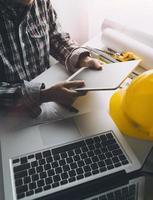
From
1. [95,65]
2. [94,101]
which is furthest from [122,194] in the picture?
[95,65]

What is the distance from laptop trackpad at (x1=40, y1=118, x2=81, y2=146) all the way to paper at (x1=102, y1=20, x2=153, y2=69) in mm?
380

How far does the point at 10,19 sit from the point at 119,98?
1.53 feet

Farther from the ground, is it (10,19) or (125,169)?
(10,19)

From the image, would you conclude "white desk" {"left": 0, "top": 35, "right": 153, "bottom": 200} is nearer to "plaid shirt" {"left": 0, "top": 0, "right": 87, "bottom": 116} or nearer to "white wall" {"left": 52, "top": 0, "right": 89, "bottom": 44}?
"plaid shirt" {"left": 0, "top": 0, "right": 87, "bottom": 116}

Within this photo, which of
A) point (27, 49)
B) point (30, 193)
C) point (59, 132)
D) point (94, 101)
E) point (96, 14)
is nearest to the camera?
point (30, 193)

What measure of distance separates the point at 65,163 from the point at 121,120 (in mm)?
203

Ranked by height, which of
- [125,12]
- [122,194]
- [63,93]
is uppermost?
[125,12]

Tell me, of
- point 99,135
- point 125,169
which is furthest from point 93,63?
point 125,169

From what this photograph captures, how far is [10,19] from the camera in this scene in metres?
0.88

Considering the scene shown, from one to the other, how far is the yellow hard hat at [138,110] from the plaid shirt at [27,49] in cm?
25

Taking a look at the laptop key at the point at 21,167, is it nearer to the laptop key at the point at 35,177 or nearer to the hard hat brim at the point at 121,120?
the laptop key at the point at 35,177

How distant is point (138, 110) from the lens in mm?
618

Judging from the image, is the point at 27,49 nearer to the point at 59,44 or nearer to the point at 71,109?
the point at 59,44

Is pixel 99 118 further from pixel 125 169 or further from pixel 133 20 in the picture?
pixel 133 20
